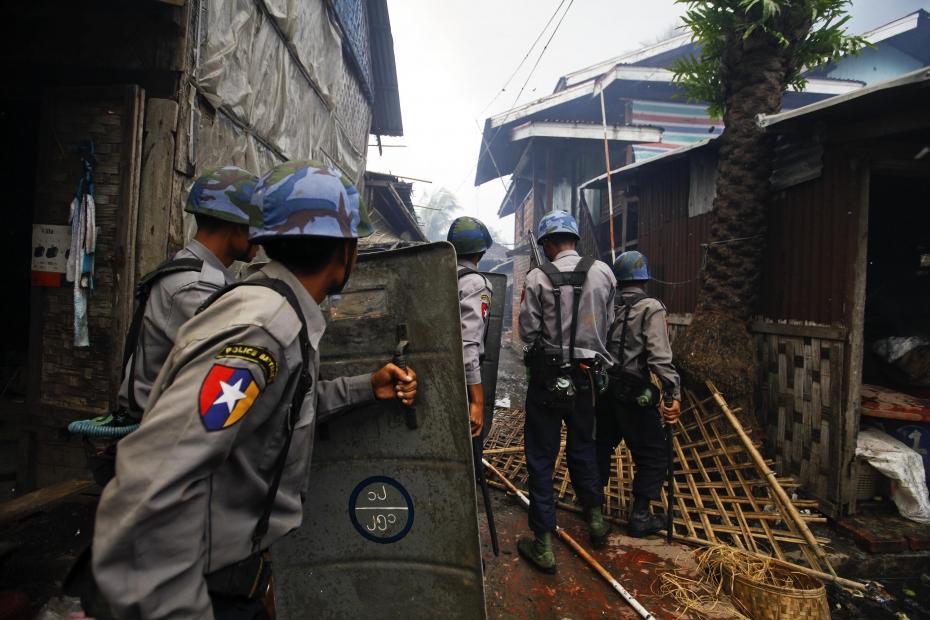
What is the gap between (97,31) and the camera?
3.21 metres

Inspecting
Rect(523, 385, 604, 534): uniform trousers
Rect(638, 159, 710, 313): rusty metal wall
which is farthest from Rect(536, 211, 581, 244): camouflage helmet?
Rect(638, 159, 710, 313): rusty metal wall

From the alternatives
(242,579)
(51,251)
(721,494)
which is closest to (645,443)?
(721,494)

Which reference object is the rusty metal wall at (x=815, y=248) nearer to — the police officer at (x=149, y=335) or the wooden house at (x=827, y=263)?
the wooden house at (x=827, y=263)

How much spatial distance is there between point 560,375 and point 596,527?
4.17 ft

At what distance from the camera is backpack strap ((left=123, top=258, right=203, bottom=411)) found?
187 cm

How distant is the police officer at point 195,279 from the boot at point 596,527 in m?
3.11

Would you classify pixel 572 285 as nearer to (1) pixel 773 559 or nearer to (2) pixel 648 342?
(2) pixel 648 342

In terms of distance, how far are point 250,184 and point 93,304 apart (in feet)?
6.13

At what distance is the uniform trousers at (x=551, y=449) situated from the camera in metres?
3.44

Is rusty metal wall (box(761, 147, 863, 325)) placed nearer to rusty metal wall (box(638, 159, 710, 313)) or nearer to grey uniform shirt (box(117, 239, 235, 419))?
rusty metal wall (box(638, 159, 710, 313))

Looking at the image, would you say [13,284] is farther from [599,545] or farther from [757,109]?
[757,109]

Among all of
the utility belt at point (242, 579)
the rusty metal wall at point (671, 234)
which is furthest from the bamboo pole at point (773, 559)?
the rusty metal wall at point (671, 234)

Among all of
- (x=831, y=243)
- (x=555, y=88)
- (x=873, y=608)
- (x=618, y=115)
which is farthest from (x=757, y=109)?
(x=555, y=88)

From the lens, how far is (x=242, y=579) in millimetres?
1312
